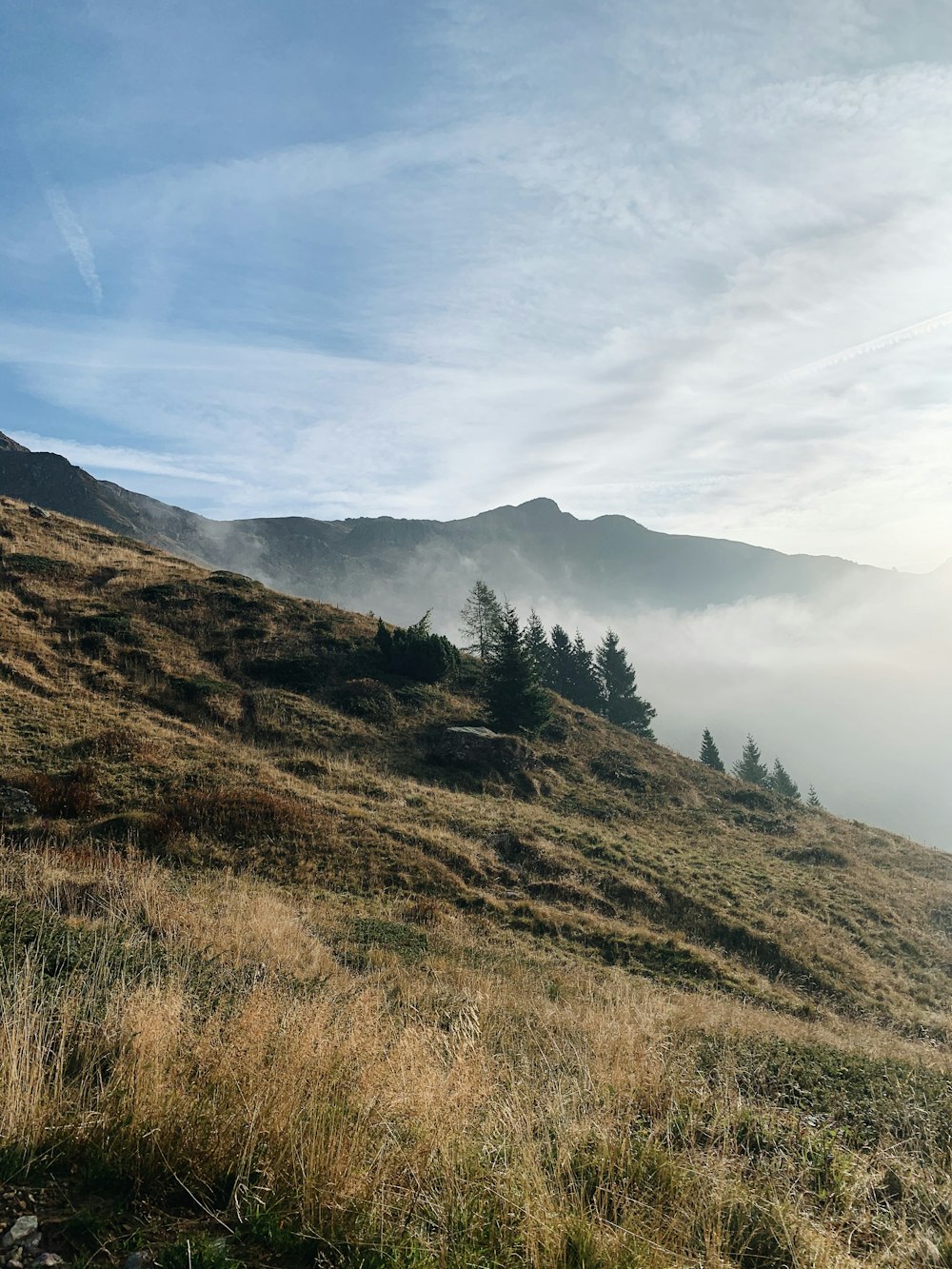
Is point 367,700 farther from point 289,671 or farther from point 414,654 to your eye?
point 414,654

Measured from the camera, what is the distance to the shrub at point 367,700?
29.3 m

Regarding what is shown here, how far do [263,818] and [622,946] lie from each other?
9575 mm

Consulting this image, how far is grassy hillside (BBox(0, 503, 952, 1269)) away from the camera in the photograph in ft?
10.7

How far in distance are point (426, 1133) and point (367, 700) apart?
2697 centimetres

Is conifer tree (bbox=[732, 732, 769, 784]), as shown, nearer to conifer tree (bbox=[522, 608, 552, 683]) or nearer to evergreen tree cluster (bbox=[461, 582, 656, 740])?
evergreen tree cluster (bbox=[461, 582, 656, 740])

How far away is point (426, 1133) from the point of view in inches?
145

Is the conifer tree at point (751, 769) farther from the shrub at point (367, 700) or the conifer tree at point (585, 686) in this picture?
the shrub at point (367, 700)

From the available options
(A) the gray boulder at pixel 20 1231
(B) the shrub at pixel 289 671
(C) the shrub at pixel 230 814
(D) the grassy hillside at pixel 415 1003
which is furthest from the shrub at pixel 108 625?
(A) the gray boulder at pixel 20 1231

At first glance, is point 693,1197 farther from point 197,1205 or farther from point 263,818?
point 263,818

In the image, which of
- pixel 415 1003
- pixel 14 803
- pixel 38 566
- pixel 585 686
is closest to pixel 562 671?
pixel 585 686

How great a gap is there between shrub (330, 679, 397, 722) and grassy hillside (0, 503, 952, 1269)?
115 centimetres

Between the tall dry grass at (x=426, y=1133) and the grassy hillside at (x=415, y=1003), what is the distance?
0.09 ft

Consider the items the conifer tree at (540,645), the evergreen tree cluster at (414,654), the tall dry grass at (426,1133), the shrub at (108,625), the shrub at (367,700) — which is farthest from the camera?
the conifer tree at (540,645)

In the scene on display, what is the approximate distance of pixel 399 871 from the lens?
52.9 feet
